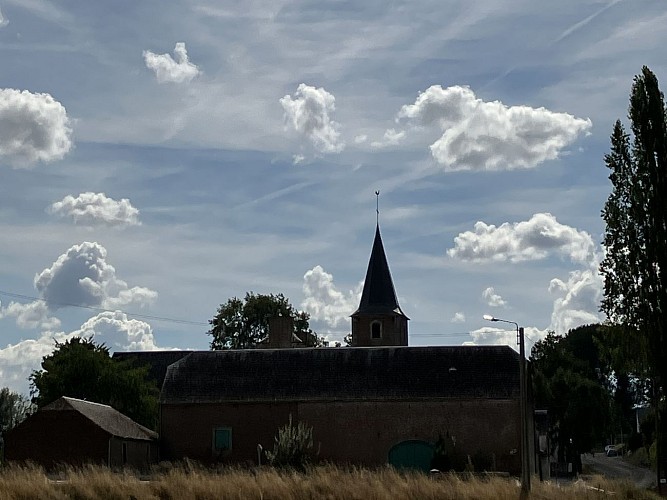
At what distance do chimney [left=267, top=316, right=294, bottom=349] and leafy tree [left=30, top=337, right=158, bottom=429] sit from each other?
986 cm

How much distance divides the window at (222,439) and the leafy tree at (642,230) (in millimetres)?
22081

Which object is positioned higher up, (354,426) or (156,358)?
(156,358)

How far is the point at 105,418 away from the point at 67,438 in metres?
2.38

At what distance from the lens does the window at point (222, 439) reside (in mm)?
49969

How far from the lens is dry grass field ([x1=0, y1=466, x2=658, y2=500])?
23578 mm

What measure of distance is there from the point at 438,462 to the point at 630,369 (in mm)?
13727

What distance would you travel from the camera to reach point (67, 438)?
45750 mm

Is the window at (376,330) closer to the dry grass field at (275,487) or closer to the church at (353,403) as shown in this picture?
the church at (353,403)

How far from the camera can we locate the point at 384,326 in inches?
2899

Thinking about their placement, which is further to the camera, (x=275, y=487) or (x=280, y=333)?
(x=280, y=333)

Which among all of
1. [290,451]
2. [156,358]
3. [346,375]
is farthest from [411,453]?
[156,358]

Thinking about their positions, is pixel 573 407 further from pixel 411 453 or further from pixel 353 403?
pixel 353 403

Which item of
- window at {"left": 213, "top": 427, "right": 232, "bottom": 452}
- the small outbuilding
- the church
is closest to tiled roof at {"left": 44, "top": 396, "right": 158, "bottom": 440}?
the small outbuilding

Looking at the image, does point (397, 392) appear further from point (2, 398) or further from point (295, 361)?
point (2, 398)
